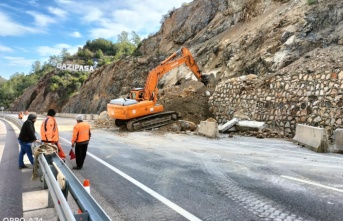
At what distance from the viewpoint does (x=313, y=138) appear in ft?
38.9

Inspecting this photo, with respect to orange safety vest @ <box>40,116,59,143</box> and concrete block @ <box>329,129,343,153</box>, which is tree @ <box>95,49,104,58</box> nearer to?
concrete block @ <box>329,129,343,153</box>

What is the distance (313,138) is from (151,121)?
1010 centimetres

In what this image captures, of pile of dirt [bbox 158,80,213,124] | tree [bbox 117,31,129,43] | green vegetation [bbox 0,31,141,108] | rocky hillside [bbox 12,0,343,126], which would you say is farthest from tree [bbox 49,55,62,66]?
pile of dirt [bbox 158,80,213,124]

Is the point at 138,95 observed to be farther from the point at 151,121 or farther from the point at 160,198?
the point at 160,198

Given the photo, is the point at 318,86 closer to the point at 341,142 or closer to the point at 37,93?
the point at 341,142

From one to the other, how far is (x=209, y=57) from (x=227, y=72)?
4271 mm

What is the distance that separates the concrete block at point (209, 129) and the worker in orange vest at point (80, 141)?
835 cm

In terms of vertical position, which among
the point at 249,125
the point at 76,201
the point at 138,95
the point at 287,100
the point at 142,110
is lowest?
the point at 76,201

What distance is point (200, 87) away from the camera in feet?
79.9

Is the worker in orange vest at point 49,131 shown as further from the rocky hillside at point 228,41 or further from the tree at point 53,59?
the tree at point 53,59

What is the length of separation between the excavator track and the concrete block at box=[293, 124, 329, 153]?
885cm

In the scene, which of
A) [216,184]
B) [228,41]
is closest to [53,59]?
[228,41]

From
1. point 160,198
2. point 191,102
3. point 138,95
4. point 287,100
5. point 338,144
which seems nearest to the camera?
point 160,198

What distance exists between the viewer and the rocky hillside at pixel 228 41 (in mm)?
19734
